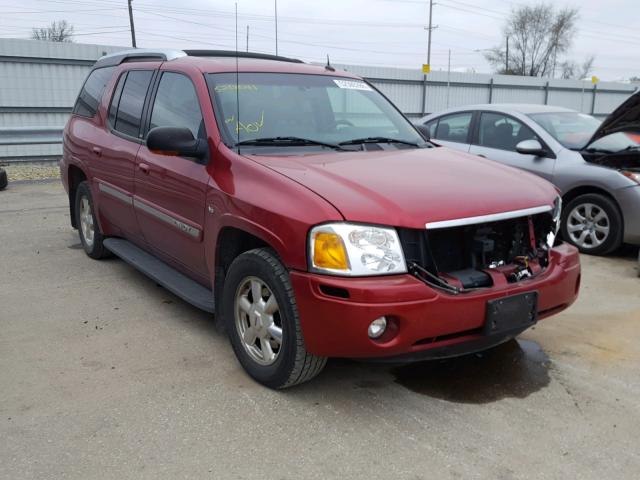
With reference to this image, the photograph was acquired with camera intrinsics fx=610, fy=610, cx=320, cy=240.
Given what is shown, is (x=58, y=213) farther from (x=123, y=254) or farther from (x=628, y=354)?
(x=628, y=354)

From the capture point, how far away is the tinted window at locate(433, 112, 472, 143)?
25.2 feet

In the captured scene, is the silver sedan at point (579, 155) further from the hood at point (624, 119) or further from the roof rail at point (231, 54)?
the roof rail at point (231, 54)

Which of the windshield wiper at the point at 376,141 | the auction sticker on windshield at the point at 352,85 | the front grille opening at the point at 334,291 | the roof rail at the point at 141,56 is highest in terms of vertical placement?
the roof rail at the point at 141,56

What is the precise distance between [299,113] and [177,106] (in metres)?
0.86

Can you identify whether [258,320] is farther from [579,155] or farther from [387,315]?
[579,155]

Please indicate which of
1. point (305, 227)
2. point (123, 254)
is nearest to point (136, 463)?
point (305, 227)

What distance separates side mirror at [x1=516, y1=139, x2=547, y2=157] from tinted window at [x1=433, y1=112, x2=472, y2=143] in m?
1.06

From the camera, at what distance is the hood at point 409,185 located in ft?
9.59

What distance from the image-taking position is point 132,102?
4844 mm

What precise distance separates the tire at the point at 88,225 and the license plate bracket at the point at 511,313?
3.93 m

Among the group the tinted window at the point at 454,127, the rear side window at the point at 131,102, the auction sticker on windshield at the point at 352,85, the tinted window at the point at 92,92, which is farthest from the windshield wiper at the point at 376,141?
the tinted window at the point at 454,127

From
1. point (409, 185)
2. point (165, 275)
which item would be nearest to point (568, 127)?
point (409, 185)

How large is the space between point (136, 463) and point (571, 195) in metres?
5.49

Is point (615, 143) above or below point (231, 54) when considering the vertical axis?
below
